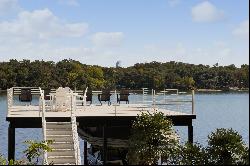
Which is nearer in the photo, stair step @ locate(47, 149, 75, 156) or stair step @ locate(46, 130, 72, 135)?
stair step @ locate(47, 149, 75, 156)

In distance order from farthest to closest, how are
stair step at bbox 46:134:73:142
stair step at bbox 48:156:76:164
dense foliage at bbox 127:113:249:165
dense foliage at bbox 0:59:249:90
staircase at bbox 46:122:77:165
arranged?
dense foliage at bbox 0:59:249:90
stair step at bbox 46:134:73:142
staircase at bbox 46:122:77:165
stair step at bbox 48:156:76:164
dense foliage at bbox 127:113:249:165

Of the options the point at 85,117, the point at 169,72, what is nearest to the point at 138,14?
the point at 85,117

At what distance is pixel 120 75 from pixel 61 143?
103192 millimetres

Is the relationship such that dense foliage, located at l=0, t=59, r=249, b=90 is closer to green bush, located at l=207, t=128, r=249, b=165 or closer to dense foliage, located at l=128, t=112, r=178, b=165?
dense foliage, located at l=128, t=112, r=178, b=165

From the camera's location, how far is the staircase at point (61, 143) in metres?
16.2

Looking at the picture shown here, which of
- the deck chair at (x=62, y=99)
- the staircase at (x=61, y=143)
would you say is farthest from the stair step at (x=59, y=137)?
the deck chair at (x=62, y=99)

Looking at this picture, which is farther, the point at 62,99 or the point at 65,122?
the point at 62,99

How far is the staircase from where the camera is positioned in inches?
639

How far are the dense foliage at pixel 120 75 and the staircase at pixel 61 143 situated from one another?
70594mm

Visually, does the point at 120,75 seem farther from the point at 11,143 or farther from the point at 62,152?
the point at 62,152

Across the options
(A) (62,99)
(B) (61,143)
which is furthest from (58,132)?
(A) (62,99)

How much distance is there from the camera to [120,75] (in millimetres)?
119938

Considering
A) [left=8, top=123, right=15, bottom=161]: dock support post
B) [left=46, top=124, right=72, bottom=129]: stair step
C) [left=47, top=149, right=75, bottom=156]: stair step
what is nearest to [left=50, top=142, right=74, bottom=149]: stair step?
[left=47, top=149, right=75, bottom=156]: stair step

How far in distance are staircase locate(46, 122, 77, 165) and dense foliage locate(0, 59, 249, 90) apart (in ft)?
232
